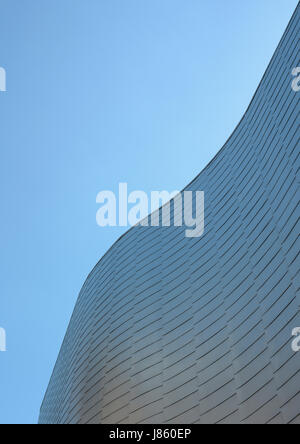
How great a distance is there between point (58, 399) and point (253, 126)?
47.1 ft

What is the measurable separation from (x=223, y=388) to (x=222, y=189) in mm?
8792

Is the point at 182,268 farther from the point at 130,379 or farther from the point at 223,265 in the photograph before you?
the point at 130,379

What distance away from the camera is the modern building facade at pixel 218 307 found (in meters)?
14.0

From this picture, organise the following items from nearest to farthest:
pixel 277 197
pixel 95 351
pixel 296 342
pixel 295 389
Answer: pixel 295 389 < pixel 296 342 < pixel 277 197 < pixel 95 351

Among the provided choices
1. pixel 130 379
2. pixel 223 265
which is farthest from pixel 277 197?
pixel 130 379

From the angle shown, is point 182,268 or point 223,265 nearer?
point 223,265

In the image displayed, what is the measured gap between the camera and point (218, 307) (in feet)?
57.5

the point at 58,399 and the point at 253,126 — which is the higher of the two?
the point at 253,126

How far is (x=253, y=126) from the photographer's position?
21.1m

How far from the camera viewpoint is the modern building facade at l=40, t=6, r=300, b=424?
14031 millimetres
